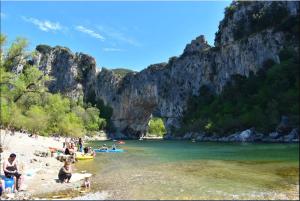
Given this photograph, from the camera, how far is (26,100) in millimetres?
75312

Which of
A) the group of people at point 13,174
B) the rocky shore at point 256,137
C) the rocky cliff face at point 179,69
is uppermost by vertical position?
the rocky cliff face at point 179,69

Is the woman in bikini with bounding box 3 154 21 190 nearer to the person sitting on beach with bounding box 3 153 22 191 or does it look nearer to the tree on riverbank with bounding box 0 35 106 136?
the person sitting on beach with bounding box 3 153 22 191

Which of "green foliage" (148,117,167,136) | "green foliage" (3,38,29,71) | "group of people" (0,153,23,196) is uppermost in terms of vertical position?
"green foliage" (3,38,29,71)

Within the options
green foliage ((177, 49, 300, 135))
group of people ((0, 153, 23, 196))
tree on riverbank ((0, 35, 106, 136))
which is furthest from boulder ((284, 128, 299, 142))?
group of people ((0, 153, 23, 196))

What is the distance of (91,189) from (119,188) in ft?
4.71

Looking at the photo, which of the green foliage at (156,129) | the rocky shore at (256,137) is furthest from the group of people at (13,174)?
the green foliage at (156,129)

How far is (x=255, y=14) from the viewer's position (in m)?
117

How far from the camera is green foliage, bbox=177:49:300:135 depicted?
Answer: 263ft

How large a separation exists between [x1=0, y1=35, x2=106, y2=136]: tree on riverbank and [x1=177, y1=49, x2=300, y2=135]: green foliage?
40.2 m

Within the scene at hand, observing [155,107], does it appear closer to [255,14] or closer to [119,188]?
[255,14]

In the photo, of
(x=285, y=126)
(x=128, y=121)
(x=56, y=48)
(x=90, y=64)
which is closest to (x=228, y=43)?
(x=285, y=126)

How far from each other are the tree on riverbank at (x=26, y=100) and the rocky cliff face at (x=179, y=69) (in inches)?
2224

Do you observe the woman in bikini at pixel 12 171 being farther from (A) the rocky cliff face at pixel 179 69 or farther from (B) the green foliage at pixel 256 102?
(A) the rocky cliff face at pixel 179 69

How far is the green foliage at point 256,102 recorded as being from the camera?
8006 centimetres
